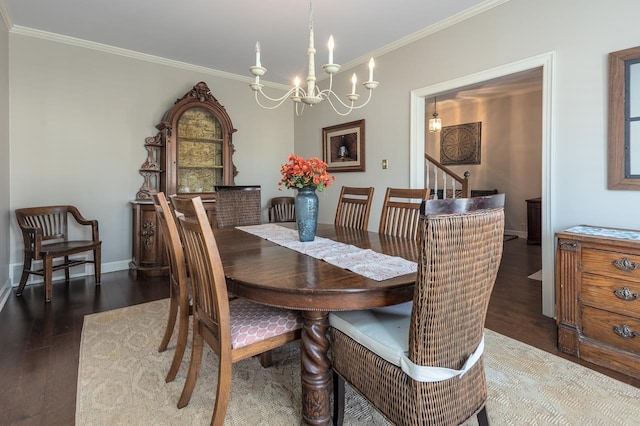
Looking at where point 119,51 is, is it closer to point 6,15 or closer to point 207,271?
point 6,15

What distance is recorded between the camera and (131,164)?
3.85 meters

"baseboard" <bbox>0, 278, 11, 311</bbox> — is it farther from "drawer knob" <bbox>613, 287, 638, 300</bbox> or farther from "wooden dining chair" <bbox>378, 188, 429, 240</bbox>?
"drawer knob" <bbox>613, 287, 638, 300</bbox>

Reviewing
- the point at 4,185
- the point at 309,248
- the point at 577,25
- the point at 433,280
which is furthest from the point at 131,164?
the point at 577,25

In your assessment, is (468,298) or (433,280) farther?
(468,298)

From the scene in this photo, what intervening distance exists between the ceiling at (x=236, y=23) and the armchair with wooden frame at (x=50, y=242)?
5.88ft

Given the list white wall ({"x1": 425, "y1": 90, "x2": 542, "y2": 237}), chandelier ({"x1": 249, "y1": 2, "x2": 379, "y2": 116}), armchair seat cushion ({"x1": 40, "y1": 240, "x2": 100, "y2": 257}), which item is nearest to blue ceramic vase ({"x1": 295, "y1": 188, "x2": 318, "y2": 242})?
chandelier ({"x1": 249, "y1": 2, "x2": 379, "y2": 116})

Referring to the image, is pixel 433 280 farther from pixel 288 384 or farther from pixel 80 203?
pixel 80 203

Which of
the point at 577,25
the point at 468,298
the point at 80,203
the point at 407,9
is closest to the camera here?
the point at 468,298

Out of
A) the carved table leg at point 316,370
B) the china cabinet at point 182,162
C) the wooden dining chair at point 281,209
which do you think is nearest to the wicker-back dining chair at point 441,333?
the carved table leg at point 316,370

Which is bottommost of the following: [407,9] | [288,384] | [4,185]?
[288,384]

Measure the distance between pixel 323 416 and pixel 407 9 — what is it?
3.08m

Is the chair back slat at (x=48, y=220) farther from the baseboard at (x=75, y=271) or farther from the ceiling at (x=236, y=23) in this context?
the ceiling at (x=236, y=23)

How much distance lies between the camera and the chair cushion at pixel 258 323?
1313mm

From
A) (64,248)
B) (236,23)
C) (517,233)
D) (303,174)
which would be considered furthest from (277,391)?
(517,233)
